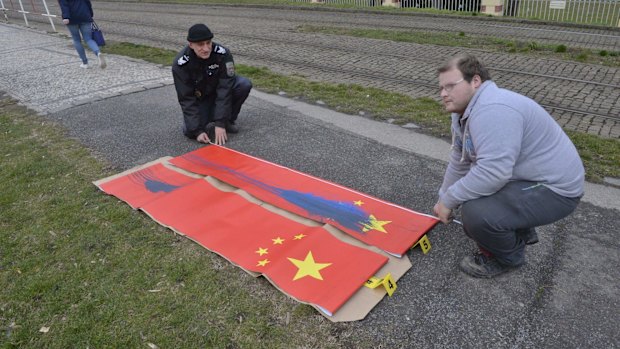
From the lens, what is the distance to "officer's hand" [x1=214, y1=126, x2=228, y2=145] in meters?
5.15

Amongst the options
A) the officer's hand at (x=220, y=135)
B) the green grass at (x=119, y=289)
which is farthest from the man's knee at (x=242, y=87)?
the green grass at (x=119, y=289)

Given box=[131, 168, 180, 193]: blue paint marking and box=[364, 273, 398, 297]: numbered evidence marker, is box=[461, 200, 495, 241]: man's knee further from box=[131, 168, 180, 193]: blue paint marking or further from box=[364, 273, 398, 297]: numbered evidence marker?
box=[131, 168, 180, 193]: blue paint marking

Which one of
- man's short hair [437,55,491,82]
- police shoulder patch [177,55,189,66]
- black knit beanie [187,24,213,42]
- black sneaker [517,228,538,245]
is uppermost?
black knit beanie [187,24,213,42]

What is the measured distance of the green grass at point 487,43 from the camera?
29.4ft

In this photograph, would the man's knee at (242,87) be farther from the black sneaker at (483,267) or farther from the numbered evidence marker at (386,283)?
the black sneaker at (483,267)

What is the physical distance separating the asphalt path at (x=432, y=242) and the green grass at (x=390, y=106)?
0.32 metres

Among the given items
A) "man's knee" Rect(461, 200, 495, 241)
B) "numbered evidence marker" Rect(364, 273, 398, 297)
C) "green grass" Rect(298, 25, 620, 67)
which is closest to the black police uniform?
"numbered evidence marker" Rect(364, 273, 398, 297)

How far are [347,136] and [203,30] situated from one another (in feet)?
6.51

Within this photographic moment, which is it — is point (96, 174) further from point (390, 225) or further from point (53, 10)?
point (53, 10)

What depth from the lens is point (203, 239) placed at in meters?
3.29

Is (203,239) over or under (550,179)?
under

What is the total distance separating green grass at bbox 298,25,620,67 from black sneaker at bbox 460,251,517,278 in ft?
24.6

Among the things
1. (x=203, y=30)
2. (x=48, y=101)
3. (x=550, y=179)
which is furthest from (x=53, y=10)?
(x=550, y=179)

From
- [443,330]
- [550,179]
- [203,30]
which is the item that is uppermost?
[203,30]
